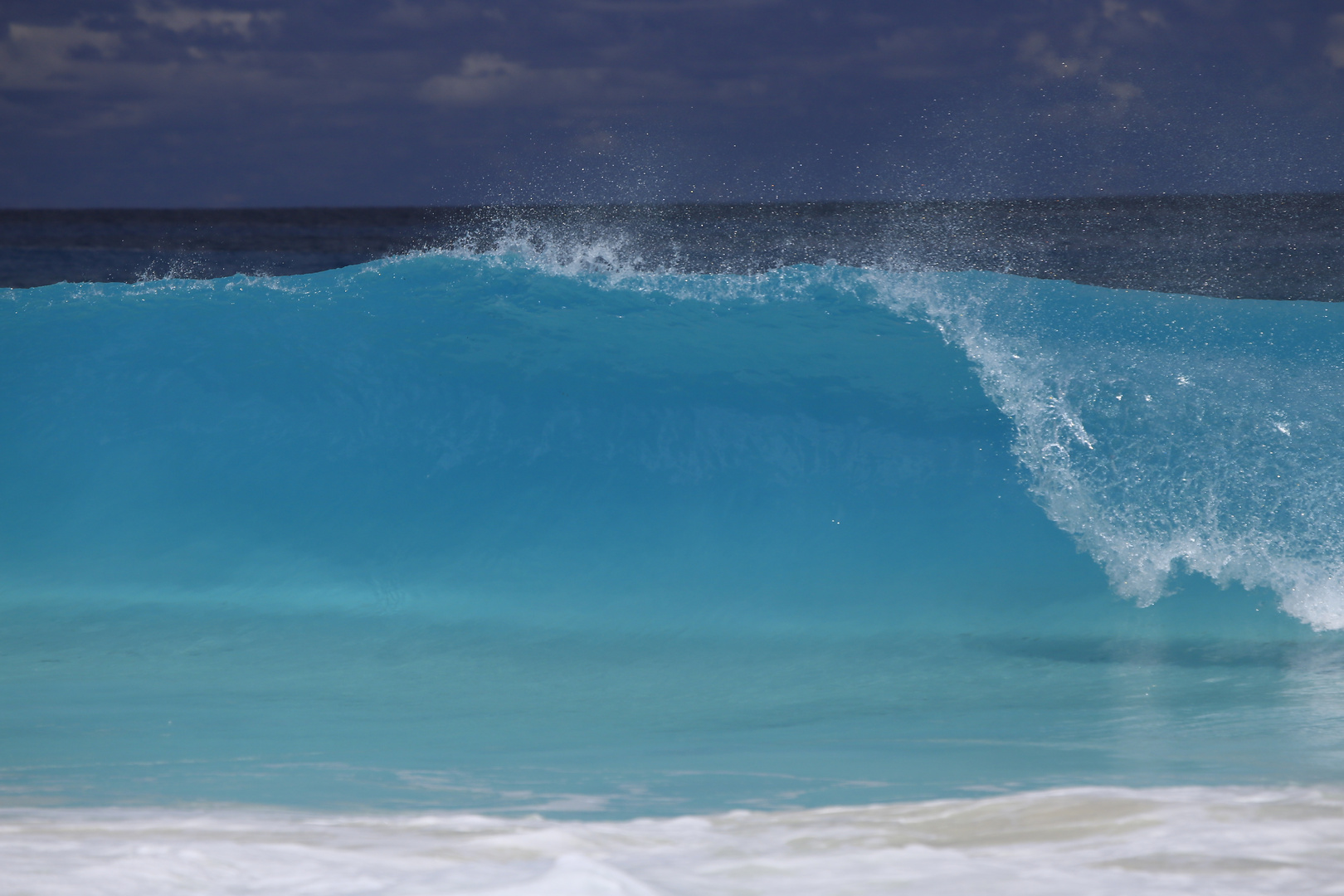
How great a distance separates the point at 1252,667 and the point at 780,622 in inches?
71.1

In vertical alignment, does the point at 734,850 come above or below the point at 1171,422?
below

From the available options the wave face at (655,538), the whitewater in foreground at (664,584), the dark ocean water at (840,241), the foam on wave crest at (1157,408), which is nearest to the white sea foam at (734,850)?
the whitewater in foreground at (664,584)

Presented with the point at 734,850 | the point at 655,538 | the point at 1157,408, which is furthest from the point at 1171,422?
the point at 734,850

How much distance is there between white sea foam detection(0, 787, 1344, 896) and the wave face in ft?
0.68

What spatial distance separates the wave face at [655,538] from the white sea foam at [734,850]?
0.21 m

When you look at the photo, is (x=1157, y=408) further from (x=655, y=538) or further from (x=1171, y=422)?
(x=655, y=538)

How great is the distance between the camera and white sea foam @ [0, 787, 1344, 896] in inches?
79.2

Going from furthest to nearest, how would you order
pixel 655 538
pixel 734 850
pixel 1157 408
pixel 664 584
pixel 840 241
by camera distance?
pixel 840 241 → pixel 1157 408 → pixel 655 538 → pixel 664 584 → pixel 734 850

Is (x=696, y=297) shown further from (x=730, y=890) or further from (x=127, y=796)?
(x=730, y=890)

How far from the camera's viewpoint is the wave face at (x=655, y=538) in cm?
323

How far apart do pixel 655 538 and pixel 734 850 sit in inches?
136

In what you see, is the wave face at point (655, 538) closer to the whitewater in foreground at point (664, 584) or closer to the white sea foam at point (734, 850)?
the whitewater in foreground at point (664, 584)

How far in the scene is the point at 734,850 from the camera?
2.25 metres

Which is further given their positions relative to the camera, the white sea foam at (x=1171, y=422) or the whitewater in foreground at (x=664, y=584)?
the white sea foam at (x=1171, y=422)
